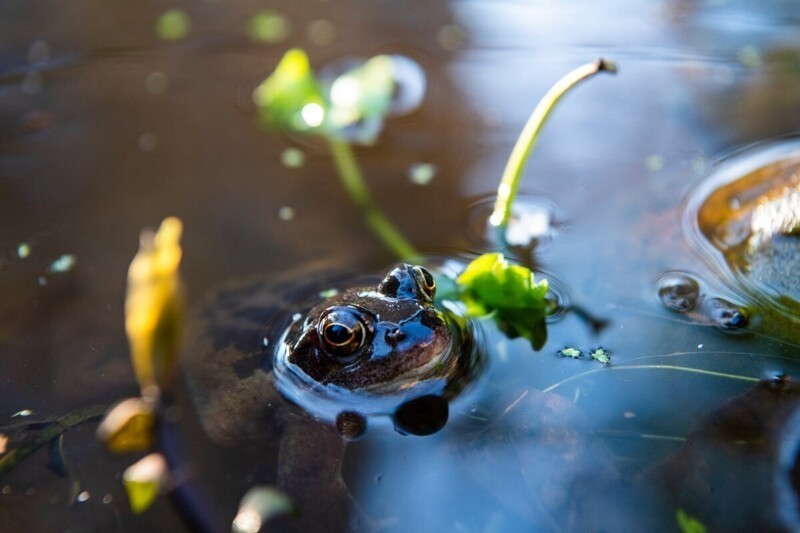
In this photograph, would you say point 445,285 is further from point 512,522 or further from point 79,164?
point 79,164

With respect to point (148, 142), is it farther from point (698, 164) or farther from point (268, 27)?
point (698, 164)

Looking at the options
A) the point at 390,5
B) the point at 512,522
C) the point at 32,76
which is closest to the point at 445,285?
the point at 512,522

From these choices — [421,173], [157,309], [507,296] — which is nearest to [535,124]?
[507,296]

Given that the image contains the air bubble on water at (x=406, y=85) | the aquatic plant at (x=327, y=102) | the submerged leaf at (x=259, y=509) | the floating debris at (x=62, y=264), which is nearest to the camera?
the submerged leaf at (x=259, y=509)

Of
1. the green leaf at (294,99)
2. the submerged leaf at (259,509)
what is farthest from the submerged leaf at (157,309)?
the green leaf at (294,99)

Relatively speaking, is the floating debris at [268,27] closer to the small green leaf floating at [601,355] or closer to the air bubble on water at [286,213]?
the air bubble on water at [286,213]
